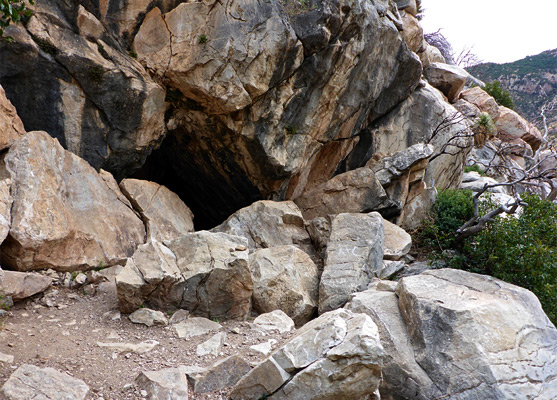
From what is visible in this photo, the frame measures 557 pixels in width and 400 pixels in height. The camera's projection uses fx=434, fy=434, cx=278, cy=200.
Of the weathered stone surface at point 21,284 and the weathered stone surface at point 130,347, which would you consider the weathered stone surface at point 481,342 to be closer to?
the weathered stone surface at point 130,347

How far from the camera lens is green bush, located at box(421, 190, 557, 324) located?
919 cm

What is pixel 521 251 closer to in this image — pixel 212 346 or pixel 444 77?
pixel 212 346

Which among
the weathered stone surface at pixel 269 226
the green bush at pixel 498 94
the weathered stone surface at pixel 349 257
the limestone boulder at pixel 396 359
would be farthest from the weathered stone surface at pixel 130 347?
the green bush at pixel 498 94

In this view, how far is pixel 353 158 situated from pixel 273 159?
4110 mm

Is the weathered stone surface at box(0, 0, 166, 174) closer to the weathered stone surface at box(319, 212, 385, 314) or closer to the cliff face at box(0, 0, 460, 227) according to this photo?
the cliff face at box(0, 0, 460, 227)

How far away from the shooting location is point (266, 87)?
10.6 metres

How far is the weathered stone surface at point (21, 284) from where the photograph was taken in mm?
6730

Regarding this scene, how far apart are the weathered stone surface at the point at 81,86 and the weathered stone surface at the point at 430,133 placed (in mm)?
8145

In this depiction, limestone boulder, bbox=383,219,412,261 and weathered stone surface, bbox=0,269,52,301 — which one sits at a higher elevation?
limestone boulder, bbox=383,219,412,261

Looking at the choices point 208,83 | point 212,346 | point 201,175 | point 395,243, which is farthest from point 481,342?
point 201,175

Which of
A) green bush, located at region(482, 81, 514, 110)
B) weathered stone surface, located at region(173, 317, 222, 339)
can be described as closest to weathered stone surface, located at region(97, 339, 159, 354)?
weathered stone surface, located at region(173, 317, 222, 339)

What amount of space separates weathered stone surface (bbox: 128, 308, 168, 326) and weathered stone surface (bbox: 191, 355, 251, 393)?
1.71 m

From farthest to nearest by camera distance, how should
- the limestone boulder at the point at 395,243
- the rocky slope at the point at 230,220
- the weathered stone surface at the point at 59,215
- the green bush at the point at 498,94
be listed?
1. the green bush at the point at 498,94
2. the limestone boulder at the point at 395,243
3. the weathered stone surface at the point at 59,215
4. the rocky slope at the point at 230,220

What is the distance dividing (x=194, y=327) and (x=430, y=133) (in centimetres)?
1205
